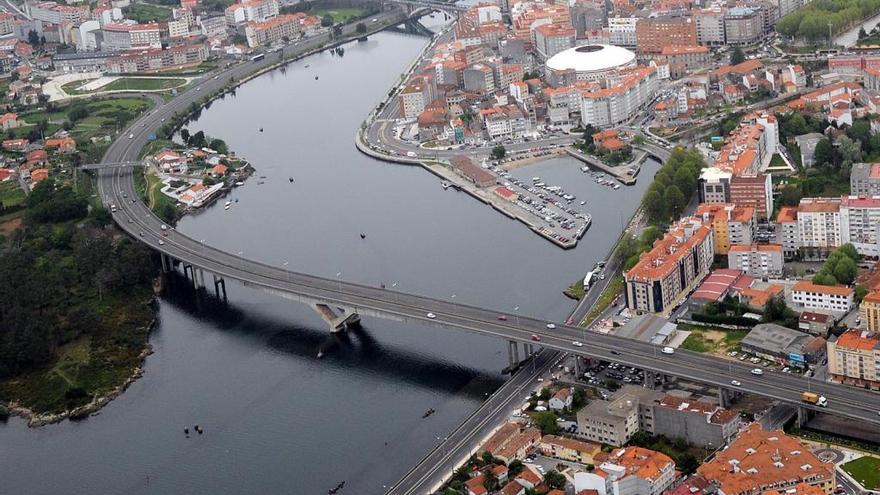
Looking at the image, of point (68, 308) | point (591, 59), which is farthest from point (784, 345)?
point (591, 59)

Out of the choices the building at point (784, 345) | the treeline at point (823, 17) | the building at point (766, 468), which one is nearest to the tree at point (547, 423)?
the building at point (766, 468)

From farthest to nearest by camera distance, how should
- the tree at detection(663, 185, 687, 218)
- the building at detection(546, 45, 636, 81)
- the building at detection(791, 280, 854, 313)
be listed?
the building at detection(546, 45, 636, 81), the tree at detection(663, 185, 687, 218), the building at detection(791, 280, 854, 313)

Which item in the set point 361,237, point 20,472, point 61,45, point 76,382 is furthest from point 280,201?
point 61,45

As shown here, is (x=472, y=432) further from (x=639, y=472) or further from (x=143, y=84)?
(x=143, y=84)

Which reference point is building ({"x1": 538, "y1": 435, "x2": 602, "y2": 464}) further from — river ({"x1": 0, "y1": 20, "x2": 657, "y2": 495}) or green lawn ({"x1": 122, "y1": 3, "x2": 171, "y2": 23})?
green lawn ({"x1": 122, "y1": 3, "x2": 171, "y2": 23})

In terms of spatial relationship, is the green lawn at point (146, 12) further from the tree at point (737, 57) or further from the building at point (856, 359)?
the building at point (856, 359)

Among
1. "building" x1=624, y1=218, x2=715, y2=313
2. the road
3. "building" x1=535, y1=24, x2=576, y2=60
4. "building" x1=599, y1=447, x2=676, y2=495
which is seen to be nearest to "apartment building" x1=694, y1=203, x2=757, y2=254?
"building" x1=624, y1=218, x2=715, y2=313
